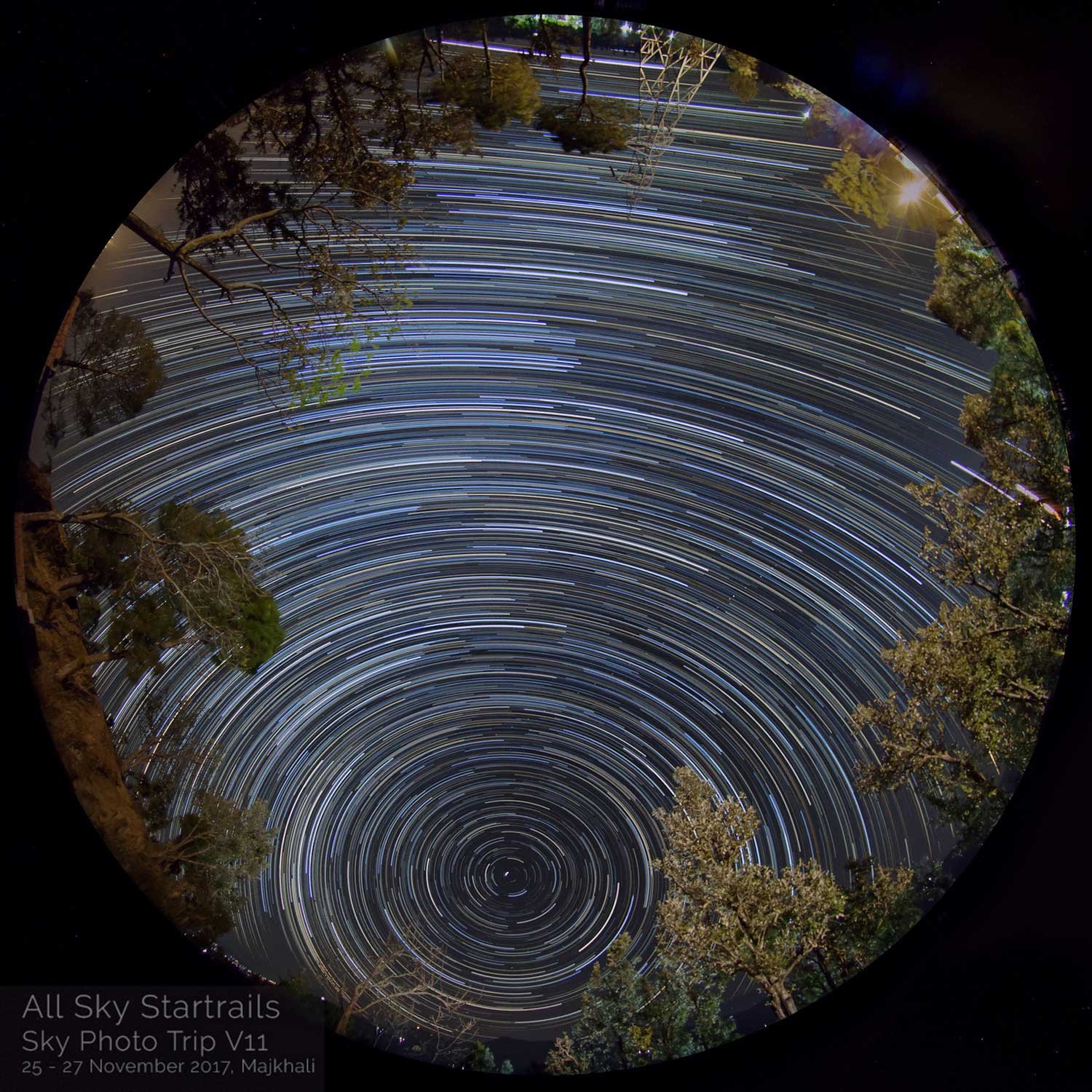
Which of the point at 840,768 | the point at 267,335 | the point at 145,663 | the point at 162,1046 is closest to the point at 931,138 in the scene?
the point at 840,768

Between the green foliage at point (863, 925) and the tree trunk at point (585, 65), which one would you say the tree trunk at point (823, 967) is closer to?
the green foliage at point (863, 925)

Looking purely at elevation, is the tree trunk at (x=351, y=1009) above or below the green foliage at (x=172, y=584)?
below

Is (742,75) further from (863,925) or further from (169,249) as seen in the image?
(863,925)

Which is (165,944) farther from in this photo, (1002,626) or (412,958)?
(1002,626)

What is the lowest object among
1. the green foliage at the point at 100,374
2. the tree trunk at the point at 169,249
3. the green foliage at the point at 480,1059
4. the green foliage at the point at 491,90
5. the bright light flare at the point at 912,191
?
the green foliage at the point at 480,1059

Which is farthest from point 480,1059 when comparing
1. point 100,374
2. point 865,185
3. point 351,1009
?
point 865,185

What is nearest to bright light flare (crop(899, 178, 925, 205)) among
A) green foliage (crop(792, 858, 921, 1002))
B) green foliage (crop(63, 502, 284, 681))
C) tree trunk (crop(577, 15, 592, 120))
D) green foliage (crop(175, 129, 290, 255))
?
tree trunk (crop(577, 15, 592, 120))

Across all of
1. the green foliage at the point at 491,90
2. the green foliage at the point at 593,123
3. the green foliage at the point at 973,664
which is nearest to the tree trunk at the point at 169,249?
the green foliage at the point at 491,90

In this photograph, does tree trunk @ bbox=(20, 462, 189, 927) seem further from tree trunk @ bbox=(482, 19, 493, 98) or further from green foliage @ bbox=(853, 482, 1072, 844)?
green foliage @ bbox=(853, 482, 1072, 844)
